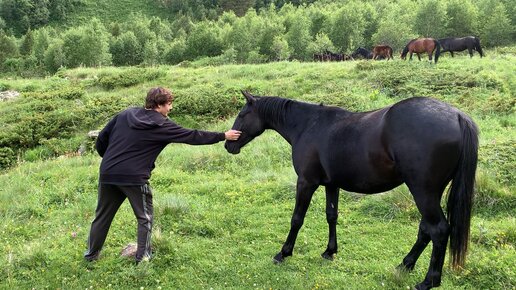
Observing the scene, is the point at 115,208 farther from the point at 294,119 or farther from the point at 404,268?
the point at 404,268

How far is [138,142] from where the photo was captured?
4.69 metres

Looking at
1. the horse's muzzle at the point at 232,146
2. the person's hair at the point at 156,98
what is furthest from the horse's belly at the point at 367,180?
the person's hair at the point at 156,98

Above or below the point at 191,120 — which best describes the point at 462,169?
above

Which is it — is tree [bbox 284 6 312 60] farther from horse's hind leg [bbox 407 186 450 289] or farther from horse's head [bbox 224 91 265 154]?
horse's hind leg [bbox 407 186 450 289]

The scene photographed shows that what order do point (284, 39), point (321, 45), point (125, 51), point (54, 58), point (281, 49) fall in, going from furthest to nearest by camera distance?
point (125, 51) → point (284, 39) → point (54, 58) → point (281, 49) → point (321, 45)

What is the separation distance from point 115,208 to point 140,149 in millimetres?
A: 960

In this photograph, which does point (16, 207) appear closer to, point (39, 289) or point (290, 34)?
point (39, 289)

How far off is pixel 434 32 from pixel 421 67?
34.1 m

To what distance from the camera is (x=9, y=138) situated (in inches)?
548

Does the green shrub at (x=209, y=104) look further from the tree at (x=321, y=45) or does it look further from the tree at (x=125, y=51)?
the tree at (x=125, y=51)

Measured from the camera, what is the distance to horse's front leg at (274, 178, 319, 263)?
4.84 m

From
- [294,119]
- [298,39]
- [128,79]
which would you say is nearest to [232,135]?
[294,119]

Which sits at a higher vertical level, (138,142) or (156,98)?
(156,98)

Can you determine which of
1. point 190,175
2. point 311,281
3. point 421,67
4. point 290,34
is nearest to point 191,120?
point 190,175
